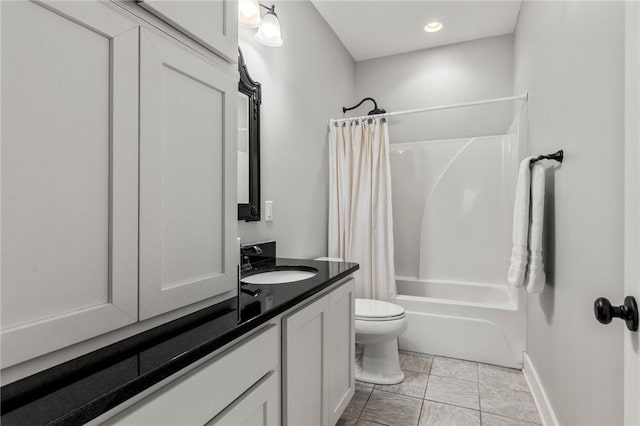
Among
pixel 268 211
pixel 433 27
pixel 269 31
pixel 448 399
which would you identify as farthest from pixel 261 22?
pixel 448 399

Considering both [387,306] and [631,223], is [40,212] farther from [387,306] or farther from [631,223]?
[387,306]

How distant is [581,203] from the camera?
128 cm

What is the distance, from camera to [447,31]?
2.98 metres

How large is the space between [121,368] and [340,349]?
1.17m

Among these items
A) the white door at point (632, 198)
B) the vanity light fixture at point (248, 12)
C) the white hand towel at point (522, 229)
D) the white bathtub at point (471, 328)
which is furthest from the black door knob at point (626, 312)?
the white bathtub at point (471, 328)

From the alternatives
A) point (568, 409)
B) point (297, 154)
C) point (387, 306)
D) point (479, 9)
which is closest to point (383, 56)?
point (479, 9)

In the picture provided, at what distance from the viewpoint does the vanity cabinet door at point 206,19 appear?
81 centimetres

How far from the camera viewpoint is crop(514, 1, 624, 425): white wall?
98 cm

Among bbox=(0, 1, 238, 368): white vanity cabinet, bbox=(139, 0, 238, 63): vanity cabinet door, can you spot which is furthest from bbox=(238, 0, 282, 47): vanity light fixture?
bbox=(0, 1, 238, 368): white vanity cabinet

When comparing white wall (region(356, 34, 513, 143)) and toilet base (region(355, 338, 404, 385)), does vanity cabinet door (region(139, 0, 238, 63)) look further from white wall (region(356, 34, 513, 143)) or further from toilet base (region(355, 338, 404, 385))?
white wall (region(356, 34, 513, 143))

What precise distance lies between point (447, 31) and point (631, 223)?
287 cm

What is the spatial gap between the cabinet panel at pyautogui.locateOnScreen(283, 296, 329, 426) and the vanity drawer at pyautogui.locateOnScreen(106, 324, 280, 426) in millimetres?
108

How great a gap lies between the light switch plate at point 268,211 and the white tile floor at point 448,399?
46.5 inches

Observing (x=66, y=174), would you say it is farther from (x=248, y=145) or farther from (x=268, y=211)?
(x=268, y=211)
